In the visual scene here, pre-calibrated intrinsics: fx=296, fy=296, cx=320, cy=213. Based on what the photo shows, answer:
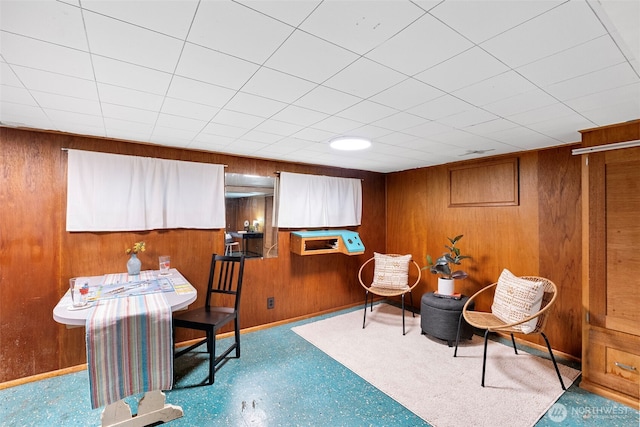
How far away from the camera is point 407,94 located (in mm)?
1753

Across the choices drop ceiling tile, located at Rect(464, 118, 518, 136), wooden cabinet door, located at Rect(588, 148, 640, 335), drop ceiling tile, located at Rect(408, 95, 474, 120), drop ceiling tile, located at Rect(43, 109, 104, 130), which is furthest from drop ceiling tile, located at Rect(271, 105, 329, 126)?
wooden cabinet door, located at Rect(588, 148, 640, 335)

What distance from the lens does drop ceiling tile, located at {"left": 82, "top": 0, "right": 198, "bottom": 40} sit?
101 cm

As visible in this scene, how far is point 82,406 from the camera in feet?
7.16

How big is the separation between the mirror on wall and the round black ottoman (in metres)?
1.97

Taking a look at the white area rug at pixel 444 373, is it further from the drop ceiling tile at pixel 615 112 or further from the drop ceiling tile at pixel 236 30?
the drop ceiling tile at pixel 236 30

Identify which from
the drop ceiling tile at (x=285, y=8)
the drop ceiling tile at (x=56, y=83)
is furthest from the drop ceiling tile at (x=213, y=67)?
the drop ceiling tile at (x=56, y=83)

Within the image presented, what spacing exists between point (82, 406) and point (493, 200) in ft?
14.3

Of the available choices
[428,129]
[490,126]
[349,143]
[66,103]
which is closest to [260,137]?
[349,143]

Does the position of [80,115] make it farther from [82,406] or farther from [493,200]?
[493,200]

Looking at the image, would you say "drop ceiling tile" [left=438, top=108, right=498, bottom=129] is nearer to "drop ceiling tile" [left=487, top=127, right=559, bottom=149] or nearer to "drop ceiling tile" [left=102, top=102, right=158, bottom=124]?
"drop ceiling tile" [left=487, top=127, right=559, bottom=149]

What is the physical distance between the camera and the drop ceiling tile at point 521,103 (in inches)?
68.9

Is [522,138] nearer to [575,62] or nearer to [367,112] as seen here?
[575,62]

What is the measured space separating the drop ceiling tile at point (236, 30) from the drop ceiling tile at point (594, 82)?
151cm

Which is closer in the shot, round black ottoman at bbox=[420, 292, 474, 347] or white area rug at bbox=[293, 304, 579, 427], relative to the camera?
white area rug at bbox=[293, 304, 579, 427]
